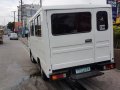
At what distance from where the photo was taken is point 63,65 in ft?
22.3

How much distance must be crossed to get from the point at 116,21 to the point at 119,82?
8.20 m

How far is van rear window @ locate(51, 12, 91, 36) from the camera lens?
680 centimetres

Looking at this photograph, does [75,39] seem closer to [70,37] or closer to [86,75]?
[70,37]

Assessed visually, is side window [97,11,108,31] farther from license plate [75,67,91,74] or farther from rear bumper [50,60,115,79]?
license plate [75,67,91,74]

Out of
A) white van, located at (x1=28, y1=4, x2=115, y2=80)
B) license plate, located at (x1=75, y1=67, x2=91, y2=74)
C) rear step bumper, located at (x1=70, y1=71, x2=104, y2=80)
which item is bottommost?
rear step bumper, located at (x1=70, y1=71, x2=104, y2=80)

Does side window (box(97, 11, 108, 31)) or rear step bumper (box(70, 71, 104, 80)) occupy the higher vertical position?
side window (box(97, 11, 108, 31))

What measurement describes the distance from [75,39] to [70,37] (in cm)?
17

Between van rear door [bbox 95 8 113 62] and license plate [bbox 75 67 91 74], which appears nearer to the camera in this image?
license plate [bbox 75 67 91 74]

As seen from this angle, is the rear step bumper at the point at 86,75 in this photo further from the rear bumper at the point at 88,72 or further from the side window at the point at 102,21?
the side window at the point at 102,21

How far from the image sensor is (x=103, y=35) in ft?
23.9

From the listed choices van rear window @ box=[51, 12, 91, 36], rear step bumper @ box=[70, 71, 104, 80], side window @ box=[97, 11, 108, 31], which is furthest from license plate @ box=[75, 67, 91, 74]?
side window @ box=[97, 11, 108, 31]

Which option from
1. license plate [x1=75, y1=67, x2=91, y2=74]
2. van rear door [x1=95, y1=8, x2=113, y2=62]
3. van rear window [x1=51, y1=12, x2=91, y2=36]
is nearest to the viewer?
van rear window [x1=51, y1=12, x2=91, y2=36]

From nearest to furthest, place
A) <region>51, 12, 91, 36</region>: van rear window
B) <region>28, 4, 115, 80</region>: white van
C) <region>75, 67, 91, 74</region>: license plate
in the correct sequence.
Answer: <region>28, 4, 115, 80</region>: white van
<region>51, 12, 91, 36</region>: van rear window
<region>75, 67, 91, 74</region>: license plate

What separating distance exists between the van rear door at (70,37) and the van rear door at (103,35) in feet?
0.67
